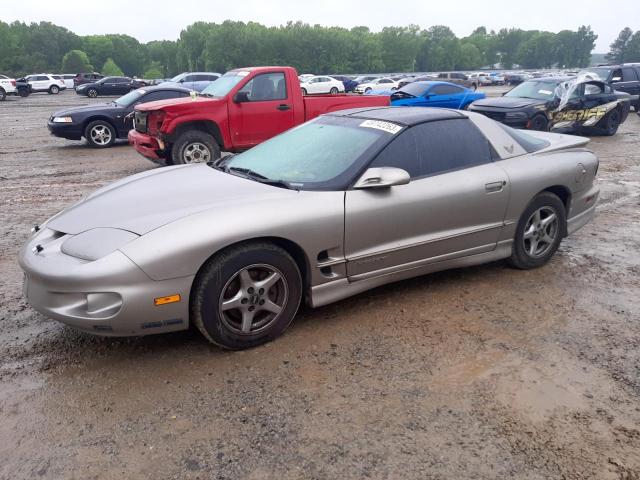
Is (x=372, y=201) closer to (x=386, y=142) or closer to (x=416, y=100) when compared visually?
(x=386, y=142)

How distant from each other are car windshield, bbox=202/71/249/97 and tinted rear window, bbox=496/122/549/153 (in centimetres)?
558

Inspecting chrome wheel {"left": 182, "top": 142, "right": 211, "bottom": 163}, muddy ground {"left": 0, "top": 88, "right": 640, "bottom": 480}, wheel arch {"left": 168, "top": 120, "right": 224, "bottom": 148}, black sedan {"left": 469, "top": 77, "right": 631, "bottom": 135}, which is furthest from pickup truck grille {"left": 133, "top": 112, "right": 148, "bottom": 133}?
black sedan {"left": 469, "top": 77, "right": 631, "bottom": 135}

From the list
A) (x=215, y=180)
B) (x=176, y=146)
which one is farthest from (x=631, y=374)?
(x=176, y=146)

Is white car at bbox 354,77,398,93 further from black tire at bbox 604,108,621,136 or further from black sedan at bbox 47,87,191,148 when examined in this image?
black sedan at bbox 47,87,191,148

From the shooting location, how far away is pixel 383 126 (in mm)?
3979

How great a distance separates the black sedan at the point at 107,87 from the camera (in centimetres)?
3403

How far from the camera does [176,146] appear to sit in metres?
8.53

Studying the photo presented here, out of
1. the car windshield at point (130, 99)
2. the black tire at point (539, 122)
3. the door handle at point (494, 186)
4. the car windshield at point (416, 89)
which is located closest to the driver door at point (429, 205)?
the door handle at point (494, 186)

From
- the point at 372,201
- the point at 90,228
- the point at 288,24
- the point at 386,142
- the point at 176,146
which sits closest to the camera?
the point at 90,228

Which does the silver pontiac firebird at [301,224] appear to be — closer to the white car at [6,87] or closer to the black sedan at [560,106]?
the black sedan at [560,106]

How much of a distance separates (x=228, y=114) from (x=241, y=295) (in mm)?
6235

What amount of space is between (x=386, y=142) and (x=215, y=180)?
4.07ft

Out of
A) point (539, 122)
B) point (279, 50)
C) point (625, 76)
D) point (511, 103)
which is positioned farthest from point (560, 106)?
point (279, 50)

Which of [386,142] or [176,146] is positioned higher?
[386,142]
